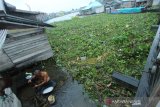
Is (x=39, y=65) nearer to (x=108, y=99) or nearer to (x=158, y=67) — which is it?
(x=108, y=99)

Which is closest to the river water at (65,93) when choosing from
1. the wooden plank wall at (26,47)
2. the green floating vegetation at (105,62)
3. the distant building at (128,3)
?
the green floating vegetation at (105,62)

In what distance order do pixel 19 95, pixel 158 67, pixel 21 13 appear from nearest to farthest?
pixel 158 67
pixel 19 95
pixel 21 13

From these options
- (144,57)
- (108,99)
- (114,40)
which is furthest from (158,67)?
(114,40)

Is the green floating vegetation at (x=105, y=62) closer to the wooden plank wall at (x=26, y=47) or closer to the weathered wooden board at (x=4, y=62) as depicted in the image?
the wooden plank wall at (x=26, y=47)

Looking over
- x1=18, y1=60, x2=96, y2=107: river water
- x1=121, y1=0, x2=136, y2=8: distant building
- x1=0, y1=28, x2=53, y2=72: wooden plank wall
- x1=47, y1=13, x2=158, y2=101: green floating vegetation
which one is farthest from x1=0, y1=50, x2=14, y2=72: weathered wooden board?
x1=121, y1=0, x2=136, y2=8: distant building

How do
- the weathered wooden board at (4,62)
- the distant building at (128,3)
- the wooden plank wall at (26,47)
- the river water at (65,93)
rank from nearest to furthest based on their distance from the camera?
the river water at (65,93) → the weathered wooden board at (4,62) → the wooden plank wall at (26,47) → the distant building at (128,3)

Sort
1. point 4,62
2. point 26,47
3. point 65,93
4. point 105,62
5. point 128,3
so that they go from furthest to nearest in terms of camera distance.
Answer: point 128,3 < point 26,47 < point 4,62 < point 105,62 < point 65,93

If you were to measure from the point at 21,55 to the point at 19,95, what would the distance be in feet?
8.37

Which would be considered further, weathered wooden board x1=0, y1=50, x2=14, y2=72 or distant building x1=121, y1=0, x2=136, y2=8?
distant building x1=121, y1=0, x2=136, y2=8

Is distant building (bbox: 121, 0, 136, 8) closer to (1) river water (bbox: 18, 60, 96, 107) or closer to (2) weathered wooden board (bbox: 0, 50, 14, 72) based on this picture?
(1) river water (bbox: 18, 60, 96, 107)

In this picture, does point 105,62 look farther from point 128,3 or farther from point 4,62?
point 128,3

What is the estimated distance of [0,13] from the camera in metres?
5.87

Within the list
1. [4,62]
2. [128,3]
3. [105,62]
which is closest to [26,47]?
[4,62]

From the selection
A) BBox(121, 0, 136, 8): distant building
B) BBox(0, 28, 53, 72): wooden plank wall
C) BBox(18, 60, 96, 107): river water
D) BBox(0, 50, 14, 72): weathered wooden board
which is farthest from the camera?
BBox(121, 0, 136, 8): distant building
